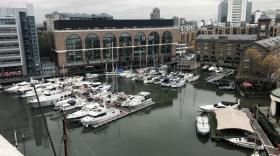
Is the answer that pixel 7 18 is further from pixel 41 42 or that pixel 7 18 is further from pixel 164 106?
pixel 164 106

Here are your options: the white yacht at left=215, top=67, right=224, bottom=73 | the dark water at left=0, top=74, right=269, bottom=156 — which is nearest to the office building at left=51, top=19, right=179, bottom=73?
the white yacht at left=215, top=67, right=224, bottom=73

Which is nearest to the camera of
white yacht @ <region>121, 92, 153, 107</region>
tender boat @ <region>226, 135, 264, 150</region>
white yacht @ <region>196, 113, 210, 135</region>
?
tender boat @ <region>226, 135, 264, 150</region>

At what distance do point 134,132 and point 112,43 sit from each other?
40.9 meters

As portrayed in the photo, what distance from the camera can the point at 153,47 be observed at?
2970 inches

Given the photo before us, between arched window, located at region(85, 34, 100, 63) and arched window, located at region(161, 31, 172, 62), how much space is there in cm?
2208

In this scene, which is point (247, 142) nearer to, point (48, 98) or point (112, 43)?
point (48, 98)

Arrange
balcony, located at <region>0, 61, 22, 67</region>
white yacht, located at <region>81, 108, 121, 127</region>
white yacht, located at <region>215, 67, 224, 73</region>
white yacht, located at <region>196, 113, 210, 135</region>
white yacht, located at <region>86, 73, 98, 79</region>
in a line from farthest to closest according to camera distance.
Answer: white yacht, located at <region>215, 67, 224, 73</region>, white yacht, located at <region>86, 73, 98, 79</region>, balcony, located at <region>0, 61, 22, 67</region>, white yacht, located at <region>81, 108, 121, 127</region>, white yacht, located at <region>196, 113, 210, 135</region>

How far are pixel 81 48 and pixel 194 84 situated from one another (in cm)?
3018

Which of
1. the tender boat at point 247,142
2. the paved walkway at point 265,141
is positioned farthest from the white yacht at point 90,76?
the tender boat at point 247,142

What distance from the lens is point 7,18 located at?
53.9 metres

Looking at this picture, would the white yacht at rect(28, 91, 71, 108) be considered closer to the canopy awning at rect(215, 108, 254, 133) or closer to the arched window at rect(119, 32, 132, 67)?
the canopy awning at rect(215, 108, 254, 133)

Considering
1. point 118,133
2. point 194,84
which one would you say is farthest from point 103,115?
point 194,84

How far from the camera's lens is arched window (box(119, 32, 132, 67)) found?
69500 mm

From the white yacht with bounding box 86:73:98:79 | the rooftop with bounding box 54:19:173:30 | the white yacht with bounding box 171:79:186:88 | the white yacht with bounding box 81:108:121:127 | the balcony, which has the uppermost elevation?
the rooftop with bounding box 54:19:173:30
